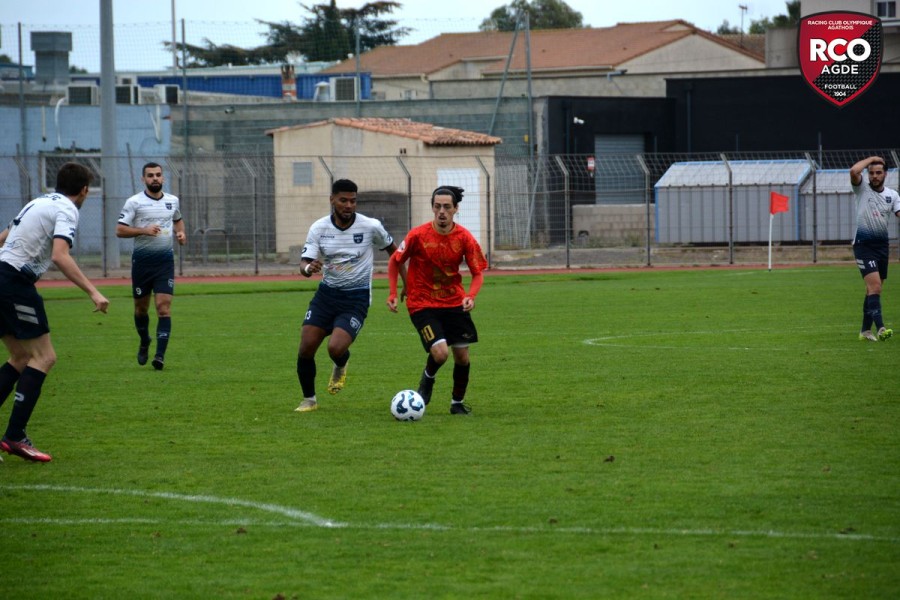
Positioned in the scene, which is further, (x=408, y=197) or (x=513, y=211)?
(x=513, y=211)

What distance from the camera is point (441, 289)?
9.98 m

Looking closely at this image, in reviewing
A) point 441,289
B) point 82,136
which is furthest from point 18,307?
point 82,136

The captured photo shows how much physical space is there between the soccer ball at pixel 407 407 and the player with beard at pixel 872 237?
270 inches

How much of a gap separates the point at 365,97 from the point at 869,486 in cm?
4294

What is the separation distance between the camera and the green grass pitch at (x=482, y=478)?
5633mm

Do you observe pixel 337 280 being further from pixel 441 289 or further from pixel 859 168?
pixel 859 168

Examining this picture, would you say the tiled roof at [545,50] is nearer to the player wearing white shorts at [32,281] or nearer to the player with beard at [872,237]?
the player with beard at [872,237]

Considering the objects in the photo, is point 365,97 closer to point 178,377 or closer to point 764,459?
point 178,377

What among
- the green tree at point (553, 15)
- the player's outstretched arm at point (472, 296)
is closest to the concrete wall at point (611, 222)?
the player's outstretched arm at point (472, 296)

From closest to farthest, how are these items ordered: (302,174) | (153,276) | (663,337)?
(153,276) → (663,337) → (302,174)

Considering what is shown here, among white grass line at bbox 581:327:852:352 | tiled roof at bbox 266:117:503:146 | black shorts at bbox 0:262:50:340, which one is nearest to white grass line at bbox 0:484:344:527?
black shorts at bbox 0:262:50:340

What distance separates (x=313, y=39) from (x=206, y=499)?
57.2 metres

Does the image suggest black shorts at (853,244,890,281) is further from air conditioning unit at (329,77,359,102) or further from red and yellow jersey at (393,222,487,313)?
air conditioning unit at (329,77,359,102)

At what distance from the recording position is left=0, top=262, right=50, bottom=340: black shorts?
8.07m
